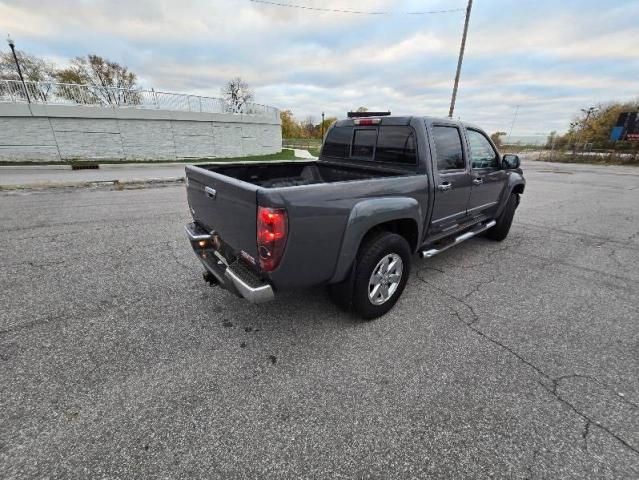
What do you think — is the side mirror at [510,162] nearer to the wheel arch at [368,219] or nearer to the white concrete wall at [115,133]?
the wheel arch at [368,219]

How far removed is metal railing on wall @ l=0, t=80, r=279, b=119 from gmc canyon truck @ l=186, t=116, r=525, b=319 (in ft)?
61.3

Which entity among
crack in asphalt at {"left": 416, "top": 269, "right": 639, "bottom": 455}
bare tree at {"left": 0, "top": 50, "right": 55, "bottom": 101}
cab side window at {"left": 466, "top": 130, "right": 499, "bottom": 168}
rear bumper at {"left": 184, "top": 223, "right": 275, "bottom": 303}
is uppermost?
bare tree at {"left": 0, "top": 50, "right": 55, "bottom": 101}

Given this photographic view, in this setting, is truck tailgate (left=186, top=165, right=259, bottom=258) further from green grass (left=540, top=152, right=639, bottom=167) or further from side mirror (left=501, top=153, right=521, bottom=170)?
green grass (left=540, top=152, right=639, bottom=167)

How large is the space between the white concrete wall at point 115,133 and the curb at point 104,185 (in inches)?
351

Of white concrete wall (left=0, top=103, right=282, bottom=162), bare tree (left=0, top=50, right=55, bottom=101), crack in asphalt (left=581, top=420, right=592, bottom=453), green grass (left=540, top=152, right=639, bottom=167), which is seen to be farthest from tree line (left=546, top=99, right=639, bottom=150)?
bare tree (left=0, top=50, right=55, bottom=101)

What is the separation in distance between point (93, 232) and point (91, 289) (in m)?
2.47

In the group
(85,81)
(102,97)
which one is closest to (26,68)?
(85,81)

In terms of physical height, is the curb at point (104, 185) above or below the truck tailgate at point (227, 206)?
Result: below

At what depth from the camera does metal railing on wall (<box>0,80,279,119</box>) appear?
1577cm

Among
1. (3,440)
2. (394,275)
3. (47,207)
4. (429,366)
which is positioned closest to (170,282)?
(3,440)

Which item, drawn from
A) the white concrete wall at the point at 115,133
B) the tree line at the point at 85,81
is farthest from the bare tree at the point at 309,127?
the white concrete wall at the point at 115,133

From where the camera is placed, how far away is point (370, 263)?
8.68ft

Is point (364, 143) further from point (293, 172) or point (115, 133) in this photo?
point (115, 133)

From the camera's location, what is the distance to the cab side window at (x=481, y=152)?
13.1ft
